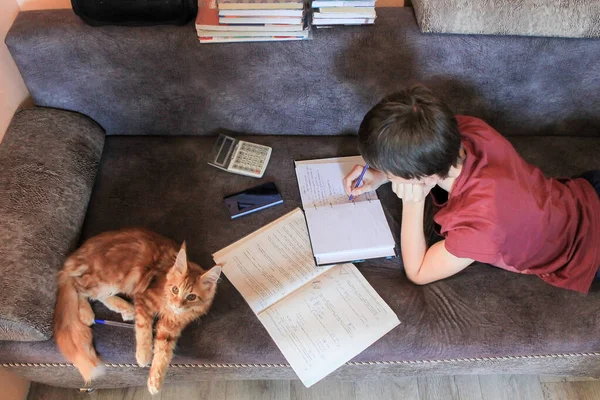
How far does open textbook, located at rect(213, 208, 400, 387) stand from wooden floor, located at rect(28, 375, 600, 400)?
15.0 inches

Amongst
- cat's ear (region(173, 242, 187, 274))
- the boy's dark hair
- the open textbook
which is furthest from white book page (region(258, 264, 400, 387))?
the boy's dark hair

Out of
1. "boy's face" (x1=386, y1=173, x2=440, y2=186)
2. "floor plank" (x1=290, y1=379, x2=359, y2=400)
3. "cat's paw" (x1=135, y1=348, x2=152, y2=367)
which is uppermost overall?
"boy's face" (x1=386, y1=173, x2=440, y2=186)

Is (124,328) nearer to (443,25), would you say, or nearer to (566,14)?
→ (443,25)

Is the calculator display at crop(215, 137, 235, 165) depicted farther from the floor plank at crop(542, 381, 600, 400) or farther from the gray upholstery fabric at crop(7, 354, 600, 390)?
the floor plank at crop(542, 381, 600, 400)

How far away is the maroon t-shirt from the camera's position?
3.64 feet

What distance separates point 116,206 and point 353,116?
787mm

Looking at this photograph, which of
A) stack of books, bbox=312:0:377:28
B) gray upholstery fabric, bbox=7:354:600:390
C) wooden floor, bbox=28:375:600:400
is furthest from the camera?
wooden floor, bbox=28:375:600:400

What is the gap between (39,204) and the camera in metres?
1.28

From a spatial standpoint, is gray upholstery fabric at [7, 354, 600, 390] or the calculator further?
the calculator

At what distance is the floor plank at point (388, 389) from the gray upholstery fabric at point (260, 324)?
0.23m

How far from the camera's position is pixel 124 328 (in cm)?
121

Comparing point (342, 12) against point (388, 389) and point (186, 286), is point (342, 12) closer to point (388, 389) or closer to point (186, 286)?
point (186, 286)

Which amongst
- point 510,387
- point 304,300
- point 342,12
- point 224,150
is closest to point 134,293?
point 304,300

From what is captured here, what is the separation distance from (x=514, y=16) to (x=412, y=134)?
2.11ft
